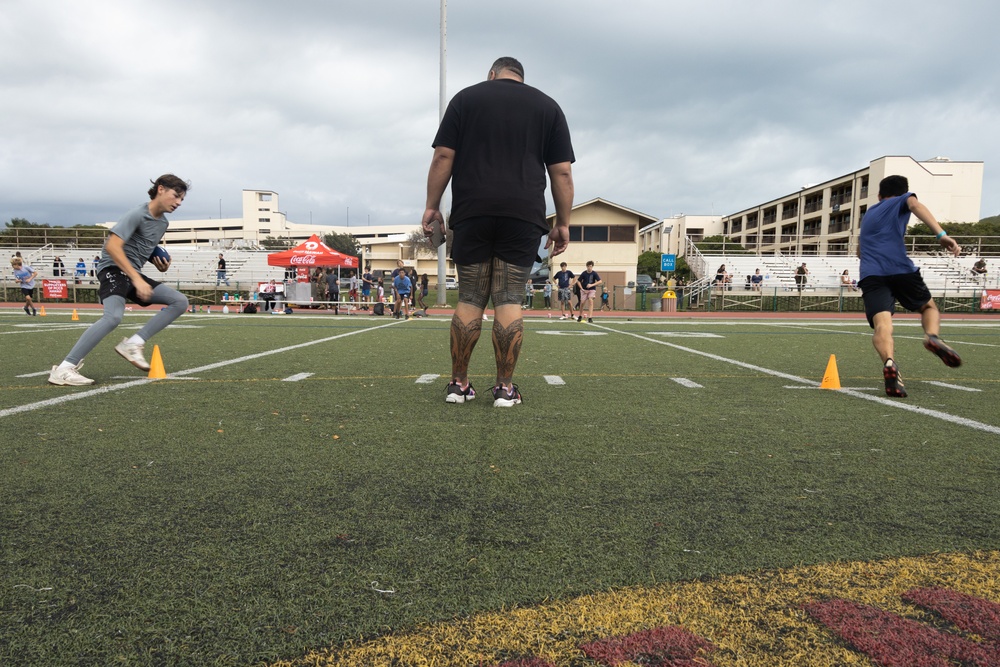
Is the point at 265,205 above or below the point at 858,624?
above

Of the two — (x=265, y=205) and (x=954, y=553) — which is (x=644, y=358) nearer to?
(x=954, y=553)

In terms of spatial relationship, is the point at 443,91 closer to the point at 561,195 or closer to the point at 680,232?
the point at 561,195

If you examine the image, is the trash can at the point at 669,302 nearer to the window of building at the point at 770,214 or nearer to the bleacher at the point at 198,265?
the bleacher at the point at 198,265

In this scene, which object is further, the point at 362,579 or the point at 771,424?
the point at 771,424

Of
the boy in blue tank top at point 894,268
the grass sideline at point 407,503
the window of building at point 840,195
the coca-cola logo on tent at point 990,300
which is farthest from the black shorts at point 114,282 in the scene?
the window of building at point 840,195

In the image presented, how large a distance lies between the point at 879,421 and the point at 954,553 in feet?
6.09

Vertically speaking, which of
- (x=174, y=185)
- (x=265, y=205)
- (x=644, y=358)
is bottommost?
(x=644, y=358)

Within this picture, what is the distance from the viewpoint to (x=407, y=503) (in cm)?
189

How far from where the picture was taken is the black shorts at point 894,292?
4.72 m

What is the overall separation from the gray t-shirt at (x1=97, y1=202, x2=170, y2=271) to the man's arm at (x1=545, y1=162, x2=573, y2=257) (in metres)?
3.02

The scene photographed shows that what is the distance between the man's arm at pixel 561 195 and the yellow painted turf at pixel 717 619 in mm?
2756

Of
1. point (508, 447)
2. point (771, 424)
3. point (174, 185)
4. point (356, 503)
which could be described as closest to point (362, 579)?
point (356, 503)

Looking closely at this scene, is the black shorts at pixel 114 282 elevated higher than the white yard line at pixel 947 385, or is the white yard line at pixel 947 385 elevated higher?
the black shorts at pixel 114 282

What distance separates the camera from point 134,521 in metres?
1.71
